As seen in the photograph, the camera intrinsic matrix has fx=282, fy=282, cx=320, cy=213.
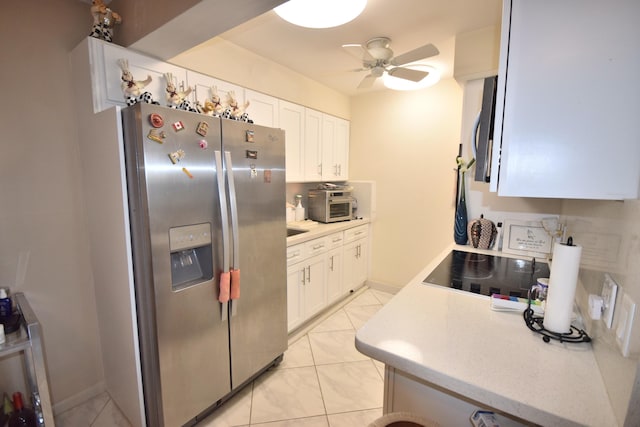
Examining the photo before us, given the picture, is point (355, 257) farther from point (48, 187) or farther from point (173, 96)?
point (48, 187)

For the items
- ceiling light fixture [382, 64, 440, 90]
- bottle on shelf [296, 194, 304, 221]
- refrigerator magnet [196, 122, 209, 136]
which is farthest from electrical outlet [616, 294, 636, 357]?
bottle on shelf [296, 194, 304, 221]

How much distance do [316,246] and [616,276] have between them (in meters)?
2.10

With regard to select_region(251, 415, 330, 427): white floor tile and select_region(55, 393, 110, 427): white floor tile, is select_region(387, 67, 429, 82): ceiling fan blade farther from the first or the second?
select_region(55, 393, 110, 427): white floor tile

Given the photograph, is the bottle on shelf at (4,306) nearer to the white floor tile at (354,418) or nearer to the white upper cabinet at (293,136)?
the white floor tile at (354,418)

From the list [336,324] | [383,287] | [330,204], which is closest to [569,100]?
[330,204]

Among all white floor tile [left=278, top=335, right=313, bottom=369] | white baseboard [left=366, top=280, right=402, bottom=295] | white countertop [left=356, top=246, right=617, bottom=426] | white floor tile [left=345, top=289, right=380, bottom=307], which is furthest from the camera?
white baseboard [left=366, top=280, right=402, bottom=295]

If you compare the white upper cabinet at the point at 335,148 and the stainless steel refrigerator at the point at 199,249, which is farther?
the white upper cabinet at the point at 335,148

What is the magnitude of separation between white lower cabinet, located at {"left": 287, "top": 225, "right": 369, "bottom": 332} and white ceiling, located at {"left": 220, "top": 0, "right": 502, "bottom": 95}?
1616 millimetres

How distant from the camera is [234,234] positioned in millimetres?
1643

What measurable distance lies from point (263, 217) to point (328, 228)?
1080 millimetres

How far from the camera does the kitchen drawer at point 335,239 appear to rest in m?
2.86

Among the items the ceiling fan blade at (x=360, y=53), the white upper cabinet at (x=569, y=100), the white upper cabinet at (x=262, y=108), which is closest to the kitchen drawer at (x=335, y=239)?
the white upper cabinet at (x=262, y=108)

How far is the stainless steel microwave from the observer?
10.1 feet

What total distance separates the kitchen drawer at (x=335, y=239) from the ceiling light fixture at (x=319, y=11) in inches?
72.9
